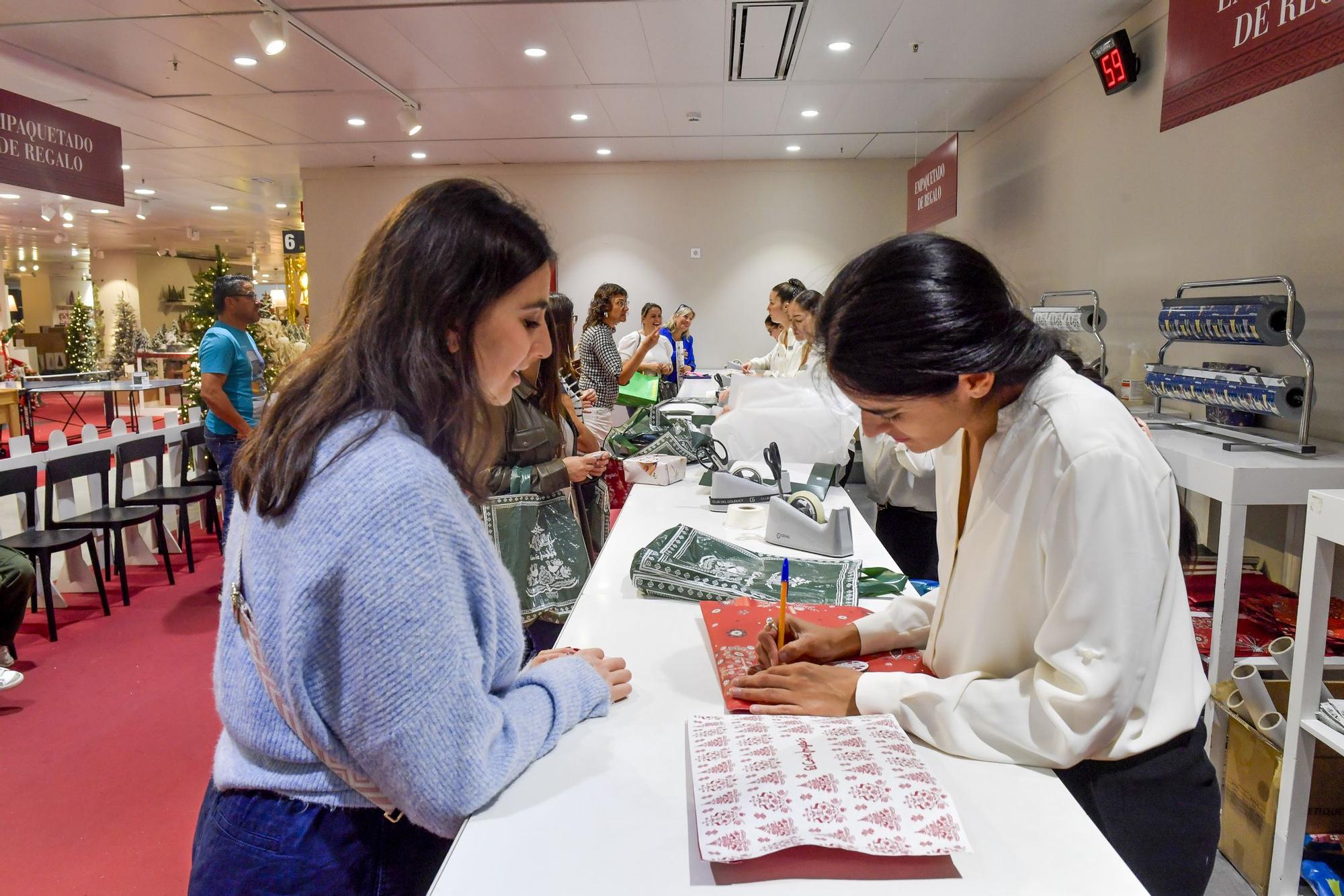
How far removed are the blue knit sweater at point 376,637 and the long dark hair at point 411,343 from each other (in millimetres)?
36

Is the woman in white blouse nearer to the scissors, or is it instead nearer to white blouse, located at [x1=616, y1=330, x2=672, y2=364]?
the scissors

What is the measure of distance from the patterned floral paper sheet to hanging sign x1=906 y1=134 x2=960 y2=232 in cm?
A: 603

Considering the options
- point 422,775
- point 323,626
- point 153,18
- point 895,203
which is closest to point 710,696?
point 422,775

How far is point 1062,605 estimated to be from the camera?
967mm

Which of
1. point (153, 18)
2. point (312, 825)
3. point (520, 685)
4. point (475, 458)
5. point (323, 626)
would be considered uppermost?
point (153, 18)

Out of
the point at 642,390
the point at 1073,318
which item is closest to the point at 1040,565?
the point at 1073,318

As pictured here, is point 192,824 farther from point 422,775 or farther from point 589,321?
point 589,321

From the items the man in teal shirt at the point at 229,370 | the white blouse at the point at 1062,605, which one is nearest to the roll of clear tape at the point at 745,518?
the white blouse at the point at 1062,605

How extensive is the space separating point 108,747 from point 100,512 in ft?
6.45

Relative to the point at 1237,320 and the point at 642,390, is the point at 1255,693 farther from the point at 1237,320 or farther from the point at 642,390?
the point at 642,390

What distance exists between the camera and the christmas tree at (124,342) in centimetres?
1360

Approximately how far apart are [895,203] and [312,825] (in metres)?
9.51

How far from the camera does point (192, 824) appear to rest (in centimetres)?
253

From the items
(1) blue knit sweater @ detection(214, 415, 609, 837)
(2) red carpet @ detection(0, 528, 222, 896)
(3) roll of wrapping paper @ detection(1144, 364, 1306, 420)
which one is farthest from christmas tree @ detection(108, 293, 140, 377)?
(1) blue knit sweater @ detection(214, 415, 609, 837)
